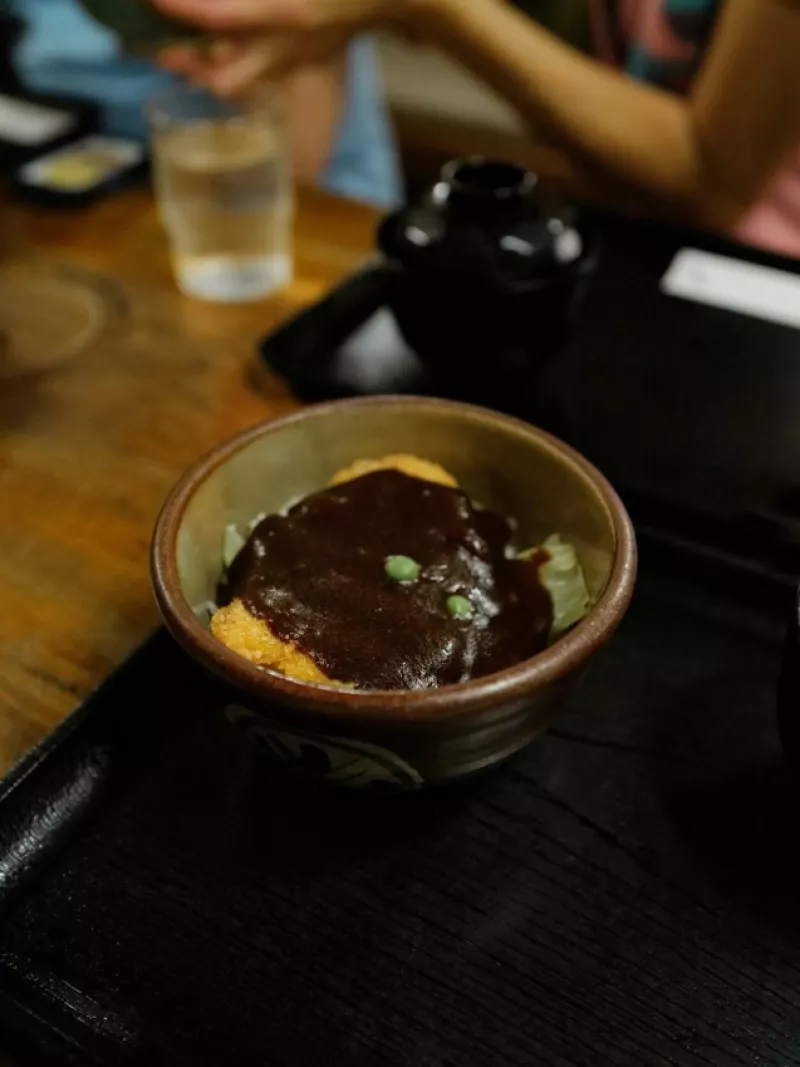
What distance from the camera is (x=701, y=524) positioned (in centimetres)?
85

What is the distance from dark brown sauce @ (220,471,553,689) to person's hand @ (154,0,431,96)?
0.84 m

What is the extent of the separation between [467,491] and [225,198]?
0.64m

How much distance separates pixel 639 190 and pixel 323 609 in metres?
1.24

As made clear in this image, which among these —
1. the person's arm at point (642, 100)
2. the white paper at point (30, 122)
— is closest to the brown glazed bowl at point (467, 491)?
the person's arm at point (642, 100)

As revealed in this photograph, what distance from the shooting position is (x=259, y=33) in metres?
1.37

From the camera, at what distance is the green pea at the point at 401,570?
67 cm

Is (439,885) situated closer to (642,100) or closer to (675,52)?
(642,100)

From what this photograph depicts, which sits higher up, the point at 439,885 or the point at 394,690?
the point at 394,690

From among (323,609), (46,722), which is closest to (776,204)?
(323,609)

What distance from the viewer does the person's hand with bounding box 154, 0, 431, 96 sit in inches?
50.4

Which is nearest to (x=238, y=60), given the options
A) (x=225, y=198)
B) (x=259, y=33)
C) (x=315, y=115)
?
(x=259, y=33)

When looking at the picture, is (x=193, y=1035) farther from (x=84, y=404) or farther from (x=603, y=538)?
(x=84, y=404)

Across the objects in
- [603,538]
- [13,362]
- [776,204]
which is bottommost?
[13,362]

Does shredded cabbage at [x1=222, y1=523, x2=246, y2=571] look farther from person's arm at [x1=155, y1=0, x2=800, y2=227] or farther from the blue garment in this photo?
person's arm at [x1=155, y1=0, x2=800, y2=227]
